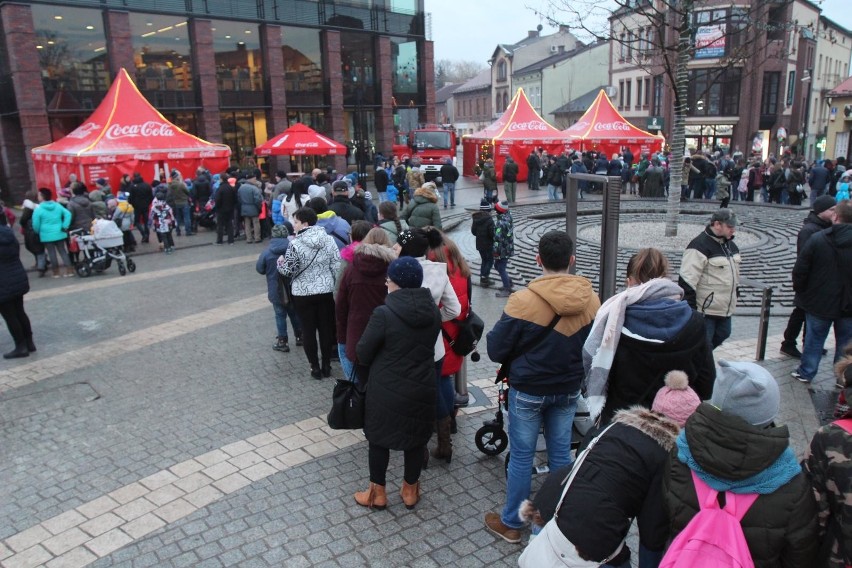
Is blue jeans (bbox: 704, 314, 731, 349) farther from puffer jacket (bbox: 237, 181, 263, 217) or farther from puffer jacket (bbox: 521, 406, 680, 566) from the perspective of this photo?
puffer jacket (bbox: 237, 181, 263, 217)

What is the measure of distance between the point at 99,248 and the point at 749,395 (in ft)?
40.5

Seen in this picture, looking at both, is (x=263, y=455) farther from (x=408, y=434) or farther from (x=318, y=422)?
(x=408, y=434)

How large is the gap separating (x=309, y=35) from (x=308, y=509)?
98.5 ft

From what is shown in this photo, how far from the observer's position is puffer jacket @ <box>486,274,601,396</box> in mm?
3703

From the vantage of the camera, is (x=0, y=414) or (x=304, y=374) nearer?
(x=0, y=414)

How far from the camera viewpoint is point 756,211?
17.4 meters

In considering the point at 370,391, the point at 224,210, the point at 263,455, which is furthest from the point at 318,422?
the point at 224,210

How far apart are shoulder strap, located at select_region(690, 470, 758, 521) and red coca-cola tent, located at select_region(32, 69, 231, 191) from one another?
1708 centimetres

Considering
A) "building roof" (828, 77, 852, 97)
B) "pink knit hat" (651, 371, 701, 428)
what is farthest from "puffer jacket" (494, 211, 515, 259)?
"building roof" (828, 77, 852, 97)

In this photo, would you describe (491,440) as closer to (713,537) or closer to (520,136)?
(713,537)

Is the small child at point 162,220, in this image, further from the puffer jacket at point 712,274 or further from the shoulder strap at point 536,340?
the shoulder strap at point 536,340

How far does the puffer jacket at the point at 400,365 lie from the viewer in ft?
13.3

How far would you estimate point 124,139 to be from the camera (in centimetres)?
1711

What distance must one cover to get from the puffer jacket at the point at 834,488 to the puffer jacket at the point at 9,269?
26.3 ft
